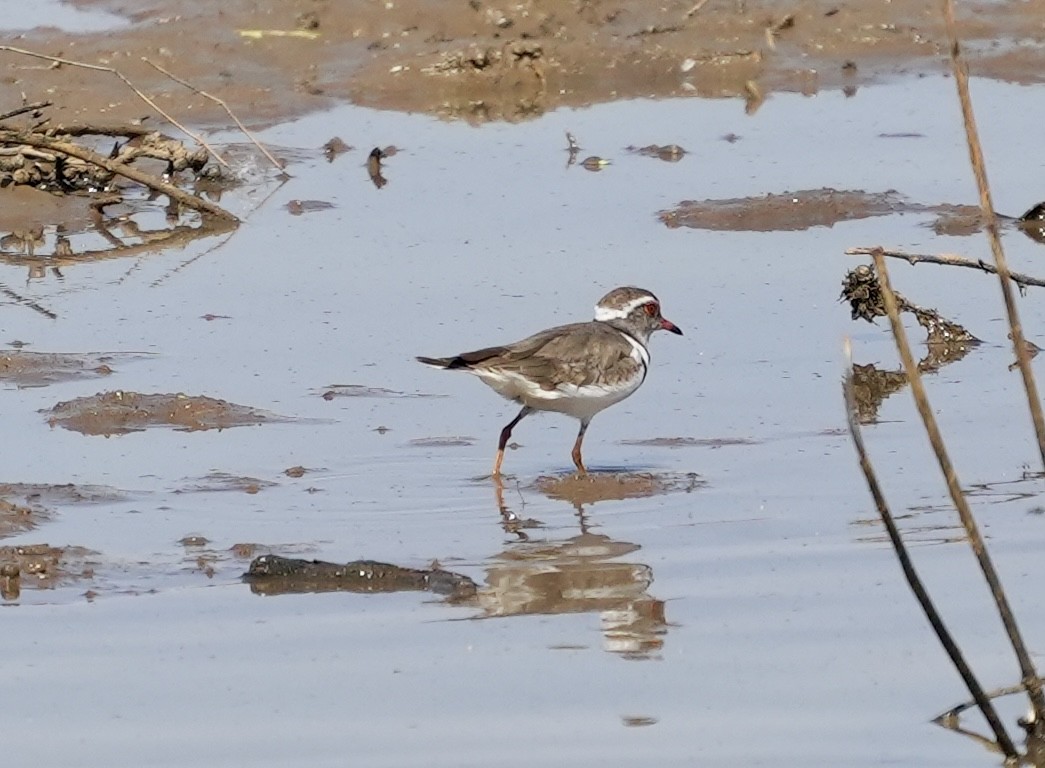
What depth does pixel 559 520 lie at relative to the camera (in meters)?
8.66

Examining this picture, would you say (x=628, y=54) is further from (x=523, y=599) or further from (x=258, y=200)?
(x=523, y=599)

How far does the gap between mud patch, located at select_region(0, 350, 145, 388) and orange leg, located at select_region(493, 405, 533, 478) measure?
7.30 feet

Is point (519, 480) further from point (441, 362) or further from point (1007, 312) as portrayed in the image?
point (1007, 312)

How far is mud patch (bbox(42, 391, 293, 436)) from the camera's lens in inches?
382

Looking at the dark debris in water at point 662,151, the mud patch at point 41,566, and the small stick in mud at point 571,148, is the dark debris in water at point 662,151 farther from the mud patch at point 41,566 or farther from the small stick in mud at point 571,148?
the mud patch at point 41,566

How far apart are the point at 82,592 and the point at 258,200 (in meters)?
6.91

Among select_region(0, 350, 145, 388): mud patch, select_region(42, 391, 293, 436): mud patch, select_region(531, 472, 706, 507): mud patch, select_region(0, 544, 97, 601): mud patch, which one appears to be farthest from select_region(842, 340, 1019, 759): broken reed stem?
select_region(0, 350, 145, 388): mud patch

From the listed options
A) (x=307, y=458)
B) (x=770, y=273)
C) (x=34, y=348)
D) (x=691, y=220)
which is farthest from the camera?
(x=691, y=220)

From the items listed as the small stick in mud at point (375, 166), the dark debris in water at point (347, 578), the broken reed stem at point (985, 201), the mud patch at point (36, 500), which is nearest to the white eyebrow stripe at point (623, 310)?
the mud patch at point (36, 500)

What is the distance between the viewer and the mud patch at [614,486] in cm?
884

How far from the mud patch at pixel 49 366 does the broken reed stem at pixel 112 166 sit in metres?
2.90

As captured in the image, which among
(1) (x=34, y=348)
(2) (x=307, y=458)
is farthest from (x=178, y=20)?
(2) (x=307, y=458)

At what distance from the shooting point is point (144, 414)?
387 inches

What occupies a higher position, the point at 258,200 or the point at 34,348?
the point at 258,200
